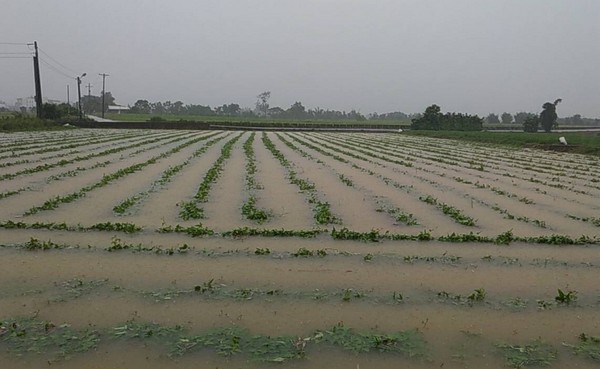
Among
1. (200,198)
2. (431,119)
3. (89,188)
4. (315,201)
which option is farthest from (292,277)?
(431,119)

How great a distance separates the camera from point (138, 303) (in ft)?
14.2

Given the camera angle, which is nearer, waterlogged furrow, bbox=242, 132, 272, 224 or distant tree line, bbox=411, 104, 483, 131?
waterlogged furrow, bbox=242, 132, 272, 224

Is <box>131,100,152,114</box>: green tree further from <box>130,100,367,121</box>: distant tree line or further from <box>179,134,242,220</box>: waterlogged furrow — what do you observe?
<box>179,134,242,220</box>: waterlogged furrow

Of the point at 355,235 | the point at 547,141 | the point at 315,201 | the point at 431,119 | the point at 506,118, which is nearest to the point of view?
the point at 355,235

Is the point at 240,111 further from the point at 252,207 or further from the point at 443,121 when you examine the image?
the point at 252,207

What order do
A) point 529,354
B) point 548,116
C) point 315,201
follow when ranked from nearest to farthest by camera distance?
point 529,354 → point 315,201 → point 548,116

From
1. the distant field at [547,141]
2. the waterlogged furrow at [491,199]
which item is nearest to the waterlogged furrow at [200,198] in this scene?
the waterlogged furrow at [491,199]

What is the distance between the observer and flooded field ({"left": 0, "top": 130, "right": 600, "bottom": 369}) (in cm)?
360

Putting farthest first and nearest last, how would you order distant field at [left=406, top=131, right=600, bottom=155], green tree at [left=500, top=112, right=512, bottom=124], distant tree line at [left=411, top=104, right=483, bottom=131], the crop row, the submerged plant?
green tree at [left=500, top=112, right=512, bottom=124] < distant tree line at [left=411, top=104, right=483, bottom=131] < distant field at [left=406, top=131, right=600, bottom=155] < the crop row < the submerged plant

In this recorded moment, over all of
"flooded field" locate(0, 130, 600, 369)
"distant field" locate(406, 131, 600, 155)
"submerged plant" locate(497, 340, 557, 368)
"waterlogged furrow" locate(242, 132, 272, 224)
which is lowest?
"submerged plant" locate(497, 340, 557, 368)

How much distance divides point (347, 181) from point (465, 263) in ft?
20.5

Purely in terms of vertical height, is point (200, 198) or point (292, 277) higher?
point (200, 198)

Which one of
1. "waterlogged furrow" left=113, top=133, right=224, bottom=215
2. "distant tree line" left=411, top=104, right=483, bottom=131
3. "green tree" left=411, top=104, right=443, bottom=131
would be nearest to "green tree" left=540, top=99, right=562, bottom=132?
"distant tree line" left=411, top=104, right=483, bottom=131

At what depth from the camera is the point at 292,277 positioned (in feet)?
16.8
